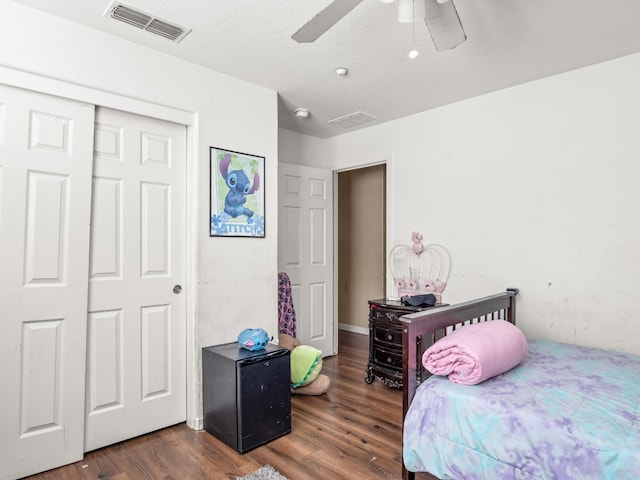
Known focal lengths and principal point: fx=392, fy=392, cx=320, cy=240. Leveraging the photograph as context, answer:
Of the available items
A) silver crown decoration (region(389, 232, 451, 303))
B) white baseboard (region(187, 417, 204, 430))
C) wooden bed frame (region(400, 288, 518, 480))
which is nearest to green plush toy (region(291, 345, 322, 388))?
white baseboard (region(187, 417, 204, 430))

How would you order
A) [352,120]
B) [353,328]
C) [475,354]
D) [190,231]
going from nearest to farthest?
[475,354]
[190,231]
[352,120]
[353,328]

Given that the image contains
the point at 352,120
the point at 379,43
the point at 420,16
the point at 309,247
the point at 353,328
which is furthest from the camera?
the point at 353,328

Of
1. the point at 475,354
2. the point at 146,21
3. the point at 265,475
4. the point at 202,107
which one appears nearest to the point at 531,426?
the point at 475,354

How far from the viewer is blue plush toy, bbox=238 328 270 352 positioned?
2557mm

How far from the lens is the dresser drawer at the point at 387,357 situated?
Result: 10.8 feet

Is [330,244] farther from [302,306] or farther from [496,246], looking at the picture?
[496,246]

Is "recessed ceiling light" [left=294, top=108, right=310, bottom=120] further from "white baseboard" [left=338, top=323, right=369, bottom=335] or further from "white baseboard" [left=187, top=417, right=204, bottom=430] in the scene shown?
"white baseboard" [left=338, top=323, right=369, bottom=335]

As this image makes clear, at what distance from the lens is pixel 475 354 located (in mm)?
1808

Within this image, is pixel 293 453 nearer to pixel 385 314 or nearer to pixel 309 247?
pixel 385 314

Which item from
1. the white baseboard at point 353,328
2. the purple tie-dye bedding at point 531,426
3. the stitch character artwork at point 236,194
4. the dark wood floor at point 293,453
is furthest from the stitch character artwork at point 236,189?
the white baseboard at point 353,328

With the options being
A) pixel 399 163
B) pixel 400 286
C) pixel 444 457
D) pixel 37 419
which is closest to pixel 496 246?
pixel 400 286

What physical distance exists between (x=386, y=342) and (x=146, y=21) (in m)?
2.89

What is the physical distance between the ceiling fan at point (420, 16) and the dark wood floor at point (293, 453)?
7.02 ft

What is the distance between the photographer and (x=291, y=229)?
4020 millimetres
